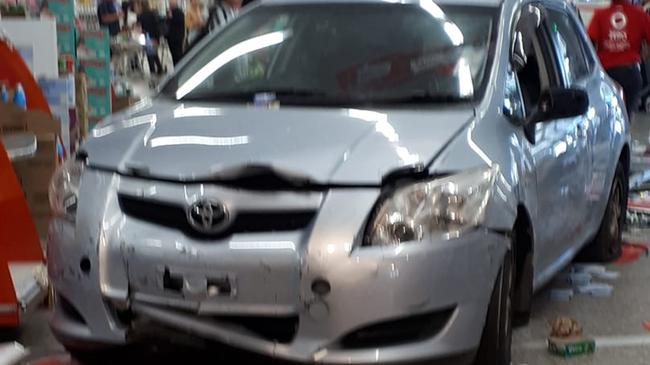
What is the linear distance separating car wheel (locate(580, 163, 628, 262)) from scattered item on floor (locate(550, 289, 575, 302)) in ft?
1.86

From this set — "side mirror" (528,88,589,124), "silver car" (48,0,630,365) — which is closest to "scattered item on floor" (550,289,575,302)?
"silver car" (48,0,630,365)

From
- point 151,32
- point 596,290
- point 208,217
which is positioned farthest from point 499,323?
point 151,32

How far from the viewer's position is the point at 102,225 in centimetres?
367

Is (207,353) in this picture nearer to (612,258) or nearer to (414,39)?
(414,39)

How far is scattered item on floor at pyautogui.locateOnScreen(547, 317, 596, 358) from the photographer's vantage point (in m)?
4.80

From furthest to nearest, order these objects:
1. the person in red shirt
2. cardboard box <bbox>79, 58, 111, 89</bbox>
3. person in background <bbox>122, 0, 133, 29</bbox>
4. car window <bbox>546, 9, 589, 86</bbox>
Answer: person in background <bbox>122, 0, 133, 29</bbox> → the person in red shirt → cardboard box <bbox>79, 58, 111, 89</bbox> → car window <bbox>546, 9, 589, 86</bbox>

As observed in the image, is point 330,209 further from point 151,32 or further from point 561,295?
point 151,32

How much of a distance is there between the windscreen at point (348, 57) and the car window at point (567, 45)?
0.78 meters

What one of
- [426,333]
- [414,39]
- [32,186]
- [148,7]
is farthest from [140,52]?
[426,333]

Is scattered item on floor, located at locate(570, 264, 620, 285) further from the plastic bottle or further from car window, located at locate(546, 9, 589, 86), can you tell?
the plastic bottle

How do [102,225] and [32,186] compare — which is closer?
[102,225]

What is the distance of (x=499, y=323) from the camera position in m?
3.92

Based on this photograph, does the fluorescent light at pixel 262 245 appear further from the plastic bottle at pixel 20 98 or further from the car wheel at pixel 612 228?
the car wheel at pixel 612 228

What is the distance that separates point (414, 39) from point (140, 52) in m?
15.0
